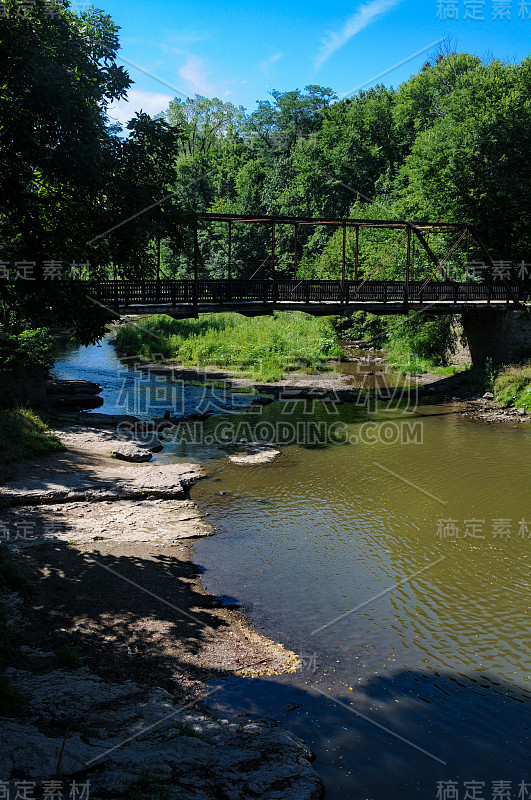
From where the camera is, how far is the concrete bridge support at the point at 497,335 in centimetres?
2844

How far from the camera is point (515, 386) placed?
1061 inches

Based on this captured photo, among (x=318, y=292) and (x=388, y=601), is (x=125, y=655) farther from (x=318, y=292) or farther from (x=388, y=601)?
(x=318, y=292)

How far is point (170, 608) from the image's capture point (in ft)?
32.3

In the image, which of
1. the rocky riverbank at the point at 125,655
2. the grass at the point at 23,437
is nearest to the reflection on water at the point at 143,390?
the grass at the point at 23,437

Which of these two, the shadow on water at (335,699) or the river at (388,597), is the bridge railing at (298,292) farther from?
the shadow on water at (335,699)

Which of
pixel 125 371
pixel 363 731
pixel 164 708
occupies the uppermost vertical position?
pixel 125 371

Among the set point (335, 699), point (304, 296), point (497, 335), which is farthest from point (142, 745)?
point (497, 335)

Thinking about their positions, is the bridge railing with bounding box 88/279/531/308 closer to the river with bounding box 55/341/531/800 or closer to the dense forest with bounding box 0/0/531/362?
the dense forest with bounding box 0/0/531/362

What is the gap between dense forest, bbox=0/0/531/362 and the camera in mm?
11133

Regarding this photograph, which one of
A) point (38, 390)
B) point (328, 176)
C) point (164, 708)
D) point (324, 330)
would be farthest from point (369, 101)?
point (164, 708)

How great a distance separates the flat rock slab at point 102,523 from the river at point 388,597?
2.27ft

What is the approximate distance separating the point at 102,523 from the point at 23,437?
5.32 metres

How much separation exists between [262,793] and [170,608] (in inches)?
173

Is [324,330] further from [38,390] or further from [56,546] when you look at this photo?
[56,546]
